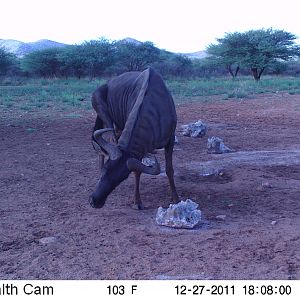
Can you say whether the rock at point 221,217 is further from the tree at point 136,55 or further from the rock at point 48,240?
the tree at point 136,55

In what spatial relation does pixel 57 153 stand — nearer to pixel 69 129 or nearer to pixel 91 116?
pixel 69 129

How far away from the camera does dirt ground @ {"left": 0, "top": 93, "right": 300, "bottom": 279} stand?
401cm

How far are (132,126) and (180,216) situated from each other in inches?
42.0

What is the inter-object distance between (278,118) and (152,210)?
8.20 metres

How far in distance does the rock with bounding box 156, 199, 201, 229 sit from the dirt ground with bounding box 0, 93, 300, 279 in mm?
74

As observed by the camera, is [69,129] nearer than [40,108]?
Yes

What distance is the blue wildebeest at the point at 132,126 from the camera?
4.98 metres

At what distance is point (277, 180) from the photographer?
669 cm

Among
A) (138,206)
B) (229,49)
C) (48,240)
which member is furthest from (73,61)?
(48,240)

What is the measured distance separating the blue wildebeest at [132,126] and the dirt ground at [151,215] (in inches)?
18.4

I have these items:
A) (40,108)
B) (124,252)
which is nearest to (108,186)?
(124,252)

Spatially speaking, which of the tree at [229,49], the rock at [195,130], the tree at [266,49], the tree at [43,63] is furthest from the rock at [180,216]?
the tree at [43,63]

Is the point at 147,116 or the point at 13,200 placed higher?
the point at 147,116

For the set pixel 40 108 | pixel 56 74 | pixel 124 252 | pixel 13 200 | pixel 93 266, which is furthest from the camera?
pixel 56 74
